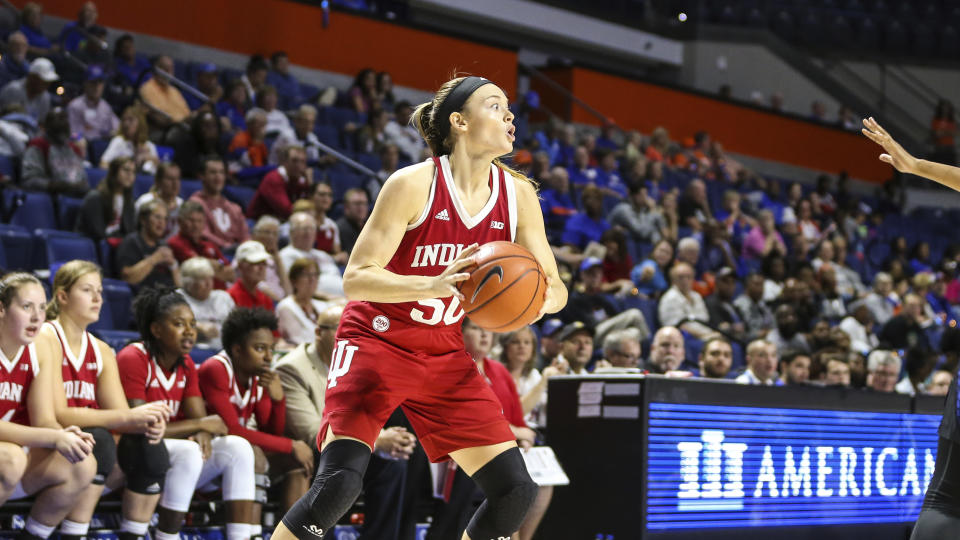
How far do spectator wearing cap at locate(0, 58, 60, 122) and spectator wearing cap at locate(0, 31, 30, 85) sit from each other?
359 millimetres

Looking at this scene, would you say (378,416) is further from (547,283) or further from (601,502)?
(601,502)

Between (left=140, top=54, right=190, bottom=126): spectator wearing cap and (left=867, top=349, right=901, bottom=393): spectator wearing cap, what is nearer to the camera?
(left=867, top=349, right=901, bottom=393): spectator wearing cap

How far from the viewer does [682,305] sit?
10.4 meters

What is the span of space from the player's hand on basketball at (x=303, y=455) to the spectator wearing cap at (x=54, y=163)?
375cm

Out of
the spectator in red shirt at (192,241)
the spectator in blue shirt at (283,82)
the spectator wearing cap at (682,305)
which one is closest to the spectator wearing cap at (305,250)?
the spectator in red shirt at (192,241)

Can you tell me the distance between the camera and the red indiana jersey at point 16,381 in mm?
4727

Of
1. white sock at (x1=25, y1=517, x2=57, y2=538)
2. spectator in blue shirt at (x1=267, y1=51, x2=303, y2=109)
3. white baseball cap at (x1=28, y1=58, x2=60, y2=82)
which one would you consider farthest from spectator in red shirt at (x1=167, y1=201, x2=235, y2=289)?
spectator in blue shirt at (x1=267, y1=51, x2=303, y2=109)

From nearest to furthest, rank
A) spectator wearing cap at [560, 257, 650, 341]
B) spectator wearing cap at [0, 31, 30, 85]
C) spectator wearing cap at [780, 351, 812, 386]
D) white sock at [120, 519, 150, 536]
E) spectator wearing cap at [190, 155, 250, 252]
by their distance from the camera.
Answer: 1. white sock at [120, 519, 150, 536]
2. spectator wearing cap at [780, 351, 812, 386]
3. spectator wearing cap at [190, 155, 250, 252]
4. spectator wearing cap at [560, 257, 650, 341]
5. spectator wearing cap at [0, 31, 30, 85]

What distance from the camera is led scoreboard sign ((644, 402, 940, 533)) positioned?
5789 millimetres

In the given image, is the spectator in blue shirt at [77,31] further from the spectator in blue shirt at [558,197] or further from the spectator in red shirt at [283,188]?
the spectator in blue shirt at [558,197]

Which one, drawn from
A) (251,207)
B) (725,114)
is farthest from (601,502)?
(725,114)

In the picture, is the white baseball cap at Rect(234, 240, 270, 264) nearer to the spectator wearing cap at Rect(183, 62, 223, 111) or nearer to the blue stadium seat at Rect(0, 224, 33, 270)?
the blue stadium seat at Rect(0, 224, 33, 270)

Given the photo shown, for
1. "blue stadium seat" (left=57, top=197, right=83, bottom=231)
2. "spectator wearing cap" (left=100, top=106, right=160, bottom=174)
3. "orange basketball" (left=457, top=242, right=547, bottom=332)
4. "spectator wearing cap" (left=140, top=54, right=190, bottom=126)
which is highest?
"spectator wearing cap" (left=140, top=54, right=190, bottom=126)

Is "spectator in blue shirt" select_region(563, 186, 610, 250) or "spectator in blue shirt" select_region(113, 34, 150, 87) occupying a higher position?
"spectator in blue shirt" select_region(113, 34, 150, 87)
